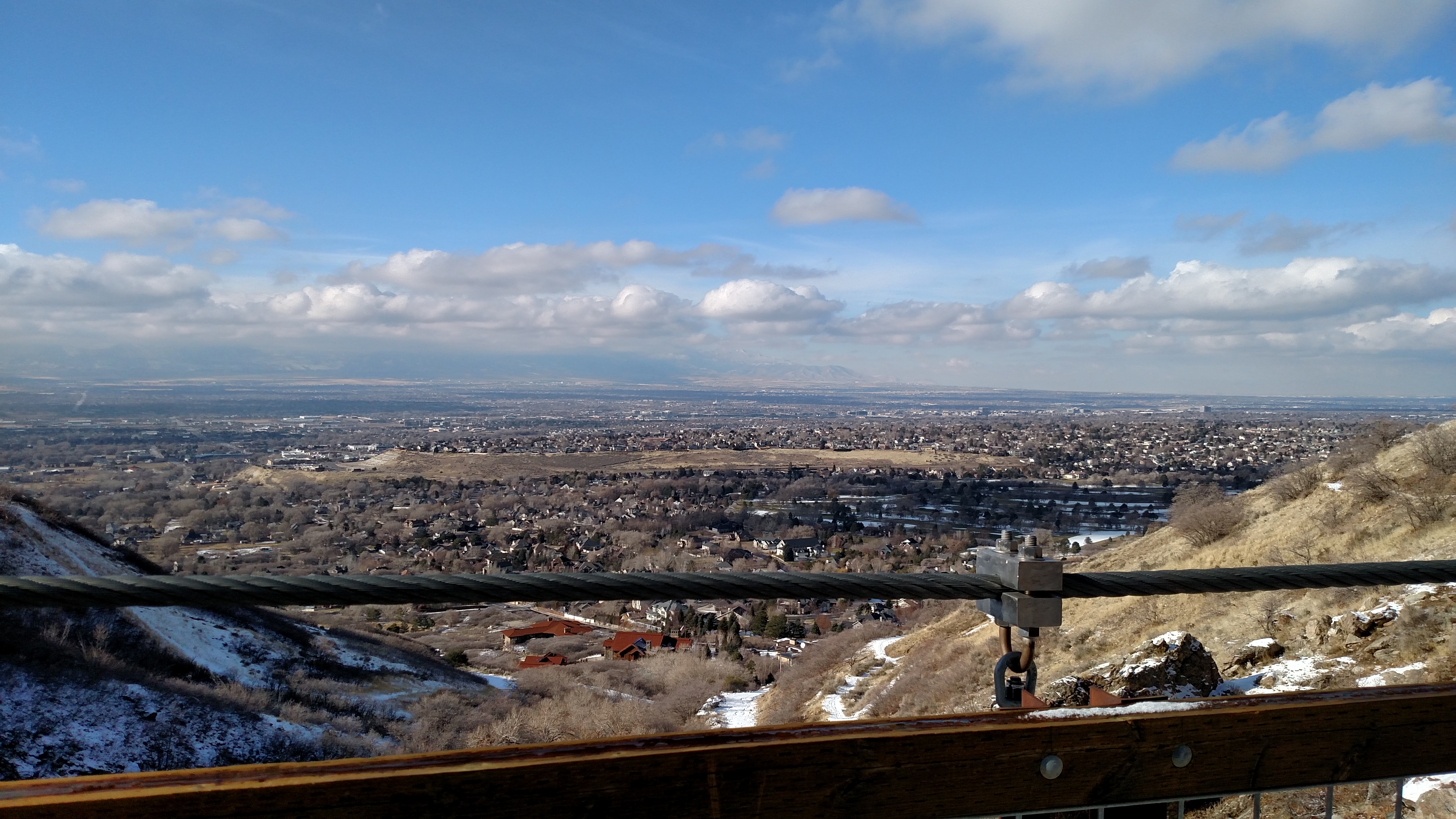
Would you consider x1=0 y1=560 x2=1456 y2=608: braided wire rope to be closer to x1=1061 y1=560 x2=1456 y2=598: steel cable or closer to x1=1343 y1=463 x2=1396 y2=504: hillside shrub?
x1=1061 y1=560 x2=1456 y2=598: steel cable

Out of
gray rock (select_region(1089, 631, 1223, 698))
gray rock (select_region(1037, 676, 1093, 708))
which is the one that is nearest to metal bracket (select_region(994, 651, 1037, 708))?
gray rock (select_region(1037, 676, 1093, 708))

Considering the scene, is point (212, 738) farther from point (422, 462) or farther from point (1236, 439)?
point (1236, 439)

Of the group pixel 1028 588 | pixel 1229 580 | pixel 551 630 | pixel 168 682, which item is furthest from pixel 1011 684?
A: pixel 551 630

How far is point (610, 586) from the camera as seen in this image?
175 cm

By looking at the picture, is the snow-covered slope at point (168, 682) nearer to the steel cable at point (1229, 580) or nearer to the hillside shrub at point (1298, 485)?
the steel cable at point (1229, 580)

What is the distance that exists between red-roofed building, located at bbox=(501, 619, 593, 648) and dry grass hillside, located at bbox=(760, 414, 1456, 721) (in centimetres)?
862

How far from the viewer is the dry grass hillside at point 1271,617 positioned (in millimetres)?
8438

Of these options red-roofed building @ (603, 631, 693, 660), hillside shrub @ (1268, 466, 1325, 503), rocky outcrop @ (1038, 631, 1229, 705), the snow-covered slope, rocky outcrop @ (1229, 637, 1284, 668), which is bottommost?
red-roofed building @ (603, 631, 693, 660)

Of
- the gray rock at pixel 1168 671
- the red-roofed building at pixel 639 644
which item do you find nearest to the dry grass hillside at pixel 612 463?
the red-roofed building at pixel 639 644

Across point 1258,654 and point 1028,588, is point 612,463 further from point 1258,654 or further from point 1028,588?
point 1028,588

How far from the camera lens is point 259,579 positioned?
5.38 feet

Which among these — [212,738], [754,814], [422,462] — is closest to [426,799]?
[754,814]

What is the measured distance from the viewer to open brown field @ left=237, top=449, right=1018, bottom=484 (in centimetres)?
5338

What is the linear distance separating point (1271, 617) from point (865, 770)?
1328 cm
